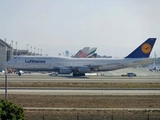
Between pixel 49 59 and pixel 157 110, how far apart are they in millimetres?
51273

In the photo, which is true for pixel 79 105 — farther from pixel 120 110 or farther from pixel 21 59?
pixel 21 59

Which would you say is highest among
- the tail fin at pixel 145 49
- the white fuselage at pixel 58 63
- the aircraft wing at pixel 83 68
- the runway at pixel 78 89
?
the tail fin at pixel 145 49

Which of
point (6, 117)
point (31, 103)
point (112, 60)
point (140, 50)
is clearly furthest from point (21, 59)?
point (6, 117)

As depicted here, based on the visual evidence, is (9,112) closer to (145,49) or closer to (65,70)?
(65,70)

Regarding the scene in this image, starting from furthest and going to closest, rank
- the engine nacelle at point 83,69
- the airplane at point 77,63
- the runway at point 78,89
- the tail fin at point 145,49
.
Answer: the tail fin at point 145,49 → the airplane at point 77,63 → the engine nacelle at point 83,69 → the runway at point 78,89

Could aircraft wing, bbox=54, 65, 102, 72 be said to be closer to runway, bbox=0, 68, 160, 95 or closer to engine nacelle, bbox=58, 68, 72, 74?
engine nacelle, bbox=58, 68, 72, 74

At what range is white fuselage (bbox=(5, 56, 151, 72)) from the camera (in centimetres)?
7250

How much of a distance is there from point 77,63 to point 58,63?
4.69 m

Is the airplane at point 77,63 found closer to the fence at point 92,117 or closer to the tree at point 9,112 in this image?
the fence at point 92,117

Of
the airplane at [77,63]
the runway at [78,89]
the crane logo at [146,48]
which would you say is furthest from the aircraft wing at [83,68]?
the crane logo at [146,48]

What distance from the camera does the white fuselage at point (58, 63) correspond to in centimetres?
7250

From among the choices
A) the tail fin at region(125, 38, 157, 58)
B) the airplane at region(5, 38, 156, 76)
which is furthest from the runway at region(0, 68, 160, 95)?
the tail fin at region(125, 38, 157, 58)

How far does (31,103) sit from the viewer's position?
26.8 meters

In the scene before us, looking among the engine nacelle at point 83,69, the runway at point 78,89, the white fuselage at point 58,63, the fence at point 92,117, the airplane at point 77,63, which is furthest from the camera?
the white fuselage at point 58,63
